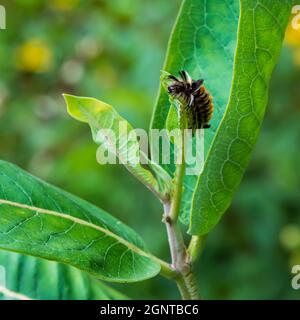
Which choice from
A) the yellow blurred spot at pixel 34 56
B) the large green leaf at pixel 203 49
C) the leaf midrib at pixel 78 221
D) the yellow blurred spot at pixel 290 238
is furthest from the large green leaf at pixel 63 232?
the yellow blurred spot at pixel 34 56

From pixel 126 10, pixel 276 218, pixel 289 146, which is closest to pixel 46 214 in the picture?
pixel 289 146

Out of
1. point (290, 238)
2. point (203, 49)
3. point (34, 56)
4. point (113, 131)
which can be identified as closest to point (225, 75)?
point (203, 49)

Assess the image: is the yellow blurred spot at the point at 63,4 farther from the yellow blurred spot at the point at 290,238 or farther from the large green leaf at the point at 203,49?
the large green leaf at the point at 203,49

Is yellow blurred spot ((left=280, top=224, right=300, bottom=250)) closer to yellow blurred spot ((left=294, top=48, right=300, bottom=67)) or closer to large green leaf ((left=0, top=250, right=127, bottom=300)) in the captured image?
yellow blurred spot ((left=294, top=48, right=300, bottom=67))

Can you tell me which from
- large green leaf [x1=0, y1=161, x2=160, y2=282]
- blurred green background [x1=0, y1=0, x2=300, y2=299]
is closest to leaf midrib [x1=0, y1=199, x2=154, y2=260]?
large green leaf [x1=0, y1=161, x2=160, y2=282]

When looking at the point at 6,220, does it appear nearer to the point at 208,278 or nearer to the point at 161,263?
the point at 161,263

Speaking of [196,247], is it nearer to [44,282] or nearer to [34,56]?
[44,282]
